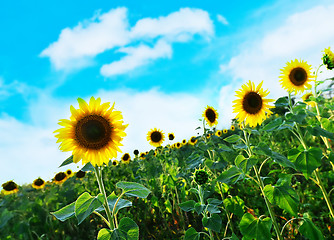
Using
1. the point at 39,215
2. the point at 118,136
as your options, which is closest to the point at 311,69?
the point at 118,136

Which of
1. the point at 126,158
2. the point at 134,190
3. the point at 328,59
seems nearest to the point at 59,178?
the point at 126,158

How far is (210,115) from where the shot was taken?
4.14m

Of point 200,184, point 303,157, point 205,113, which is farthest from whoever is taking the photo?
point 205,113

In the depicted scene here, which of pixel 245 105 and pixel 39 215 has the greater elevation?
pixel 245 105

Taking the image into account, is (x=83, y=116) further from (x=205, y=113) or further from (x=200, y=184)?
(x=205, y=113)

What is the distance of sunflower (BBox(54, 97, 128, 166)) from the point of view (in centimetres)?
187

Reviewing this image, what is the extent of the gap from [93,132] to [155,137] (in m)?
4.27

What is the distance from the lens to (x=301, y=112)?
2432mm

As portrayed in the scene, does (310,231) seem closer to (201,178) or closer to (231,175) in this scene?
(231,175)

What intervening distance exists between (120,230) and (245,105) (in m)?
2.03

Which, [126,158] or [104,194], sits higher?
[126,158]

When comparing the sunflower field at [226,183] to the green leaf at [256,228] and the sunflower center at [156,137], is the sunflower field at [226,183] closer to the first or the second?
the green leaf at [256,228]

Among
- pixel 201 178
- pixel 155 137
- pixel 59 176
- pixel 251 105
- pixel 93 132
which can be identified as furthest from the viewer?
pixel 59 176

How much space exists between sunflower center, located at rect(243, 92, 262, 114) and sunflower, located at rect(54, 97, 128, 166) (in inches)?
64.0
